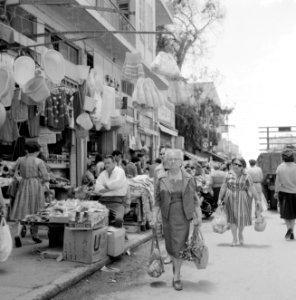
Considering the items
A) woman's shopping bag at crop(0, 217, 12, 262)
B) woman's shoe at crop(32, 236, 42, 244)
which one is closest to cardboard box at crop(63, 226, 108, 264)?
woman's shopping bag at crop(0, 217, 12, 262)

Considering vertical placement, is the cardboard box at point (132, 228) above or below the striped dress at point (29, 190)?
below

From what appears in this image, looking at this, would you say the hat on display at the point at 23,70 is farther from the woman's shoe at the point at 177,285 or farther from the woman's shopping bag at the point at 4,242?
the woman's shoe at the point at 177,285

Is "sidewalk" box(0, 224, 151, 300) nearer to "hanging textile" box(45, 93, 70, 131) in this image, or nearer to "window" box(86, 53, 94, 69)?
"hanging textile" box(45, 93, 70, 131)

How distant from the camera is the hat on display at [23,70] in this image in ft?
32.2

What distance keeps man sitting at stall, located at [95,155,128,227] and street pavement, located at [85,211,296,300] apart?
6.12 feet

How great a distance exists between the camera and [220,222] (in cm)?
961

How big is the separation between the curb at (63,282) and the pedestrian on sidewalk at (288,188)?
4306mm

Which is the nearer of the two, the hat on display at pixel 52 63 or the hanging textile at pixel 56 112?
the hat on display at pixel 52 63

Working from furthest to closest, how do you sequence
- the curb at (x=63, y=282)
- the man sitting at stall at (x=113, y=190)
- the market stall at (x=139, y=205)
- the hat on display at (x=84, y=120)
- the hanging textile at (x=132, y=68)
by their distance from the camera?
the hanging textile at (x=132, y=68)
the hat on display at (x=84, y=120)
the market stall at (x=139, y=205)
the man sitting at stall at (x=113, y=190)
the curb at (x=63, y=282)

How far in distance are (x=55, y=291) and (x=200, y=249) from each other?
6.17 feet

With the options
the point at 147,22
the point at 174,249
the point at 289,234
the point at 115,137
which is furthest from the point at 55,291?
the point at 147,22

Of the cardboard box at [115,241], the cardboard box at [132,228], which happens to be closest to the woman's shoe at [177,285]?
the cardboard box at [115,241]

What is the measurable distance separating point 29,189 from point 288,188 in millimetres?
5414

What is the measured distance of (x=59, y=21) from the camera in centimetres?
1480
